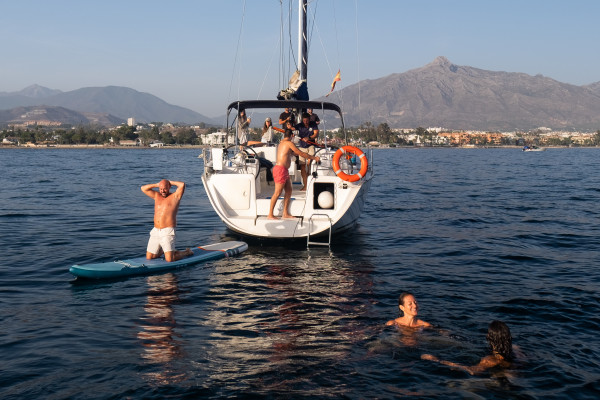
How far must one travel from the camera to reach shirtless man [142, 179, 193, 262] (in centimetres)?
971

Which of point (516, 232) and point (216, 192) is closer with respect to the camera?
point (216, 192)

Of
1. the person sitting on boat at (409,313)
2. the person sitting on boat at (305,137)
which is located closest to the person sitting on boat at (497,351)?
the person sitting on boat at (409,313)

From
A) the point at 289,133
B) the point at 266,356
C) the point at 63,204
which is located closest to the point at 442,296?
the point at 266,356

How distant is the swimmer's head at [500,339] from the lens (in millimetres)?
5867

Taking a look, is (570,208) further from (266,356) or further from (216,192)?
(266,356)

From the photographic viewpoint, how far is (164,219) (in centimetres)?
973

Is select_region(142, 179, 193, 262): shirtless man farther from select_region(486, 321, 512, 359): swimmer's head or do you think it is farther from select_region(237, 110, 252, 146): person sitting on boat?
select_region(486, 321, 512, 359): swimmer's head

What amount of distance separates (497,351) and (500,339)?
16 centimetres

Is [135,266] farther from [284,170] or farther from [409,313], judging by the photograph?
[409,313]

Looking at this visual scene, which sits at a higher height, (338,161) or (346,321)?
(338,161)

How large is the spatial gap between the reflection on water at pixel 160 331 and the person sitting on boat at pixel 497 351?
3076 millimetres

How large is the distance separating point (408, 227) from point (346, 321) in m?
8.92

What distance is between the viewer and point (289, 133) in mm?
11602

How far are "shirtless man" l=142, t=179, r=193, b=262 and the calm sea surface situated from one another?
1.84 ft
